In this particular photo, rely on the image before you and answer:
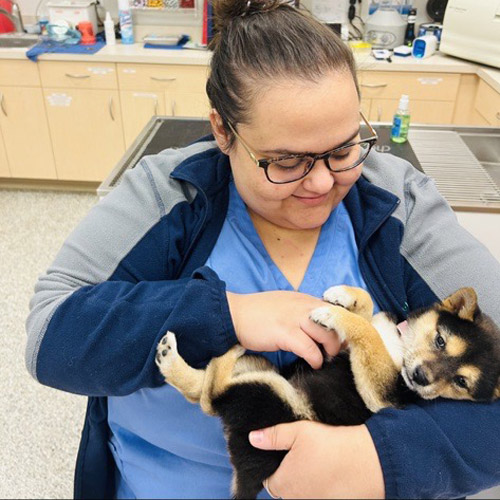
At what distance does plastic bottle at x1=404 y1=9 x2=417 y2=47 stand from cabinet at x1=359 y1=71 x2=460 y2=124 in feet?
1.41

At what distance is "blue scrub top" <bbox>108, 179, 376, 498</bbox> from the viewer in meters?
0.93

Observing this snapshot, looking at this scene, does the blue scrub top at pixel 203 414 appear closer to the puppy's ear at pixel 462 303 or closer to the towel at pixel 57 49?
the puppy's ear at pixel 462 303

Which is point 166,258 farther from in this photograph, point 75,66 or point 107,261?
point 75,66

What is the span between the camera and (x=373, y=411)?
3.00ft

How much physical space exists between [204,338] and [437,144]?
1473 millimetres

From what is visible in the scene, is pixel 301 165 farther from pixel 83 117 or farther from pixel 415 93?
pixel 83 117

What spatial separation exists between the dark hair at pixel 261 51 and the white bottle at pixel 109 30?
2651 millimetres

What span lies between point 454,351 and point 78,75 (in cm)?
300

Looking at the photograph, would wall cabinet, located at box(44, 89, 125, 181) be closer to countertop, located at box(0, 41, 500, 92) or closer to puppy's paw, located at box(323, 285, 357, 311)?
countertop, located at box(0, 41, 500, 92)

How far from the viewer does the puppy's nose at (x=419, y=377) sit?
3.21ft

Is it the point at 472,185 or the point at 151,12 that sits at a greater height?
the point at 151,12

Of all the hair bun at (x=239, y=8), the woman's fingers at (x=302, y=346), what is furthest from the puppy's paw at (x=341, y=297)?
the hair bun at (x=239, y=8)

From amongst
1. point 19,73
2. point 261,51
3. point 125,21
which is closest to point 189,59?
point 125,21

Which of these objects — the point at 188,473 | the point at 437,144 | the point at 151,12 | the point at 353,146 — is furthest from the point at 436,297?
the point at 151,12
